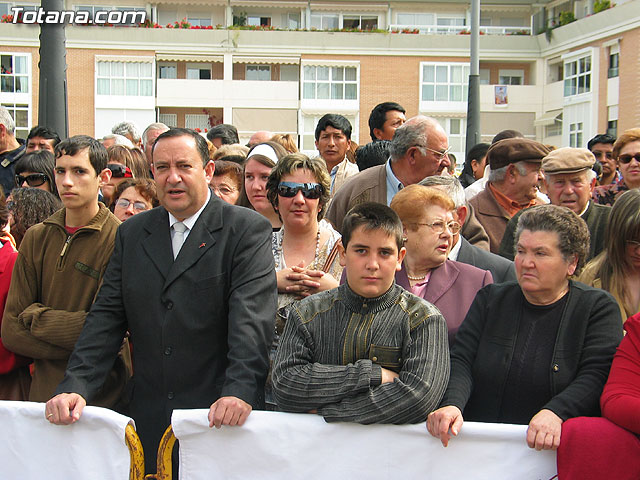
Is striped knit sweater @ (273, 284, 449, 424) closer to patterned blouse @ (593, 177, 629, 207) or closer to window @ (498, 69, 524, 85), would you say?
patterned blouse @ (593, 177, 629, 207)

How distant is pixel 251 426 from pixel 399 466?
677mm

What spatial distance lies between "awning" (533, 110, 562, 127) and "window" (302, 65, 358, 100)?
469 inches

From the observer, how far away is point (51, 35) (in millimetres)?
7141

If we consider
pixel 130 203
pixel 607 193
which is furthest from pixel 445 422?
pixel 607 193

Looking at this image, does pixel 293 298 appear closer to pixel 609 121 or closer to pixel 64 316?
pixel 64 316

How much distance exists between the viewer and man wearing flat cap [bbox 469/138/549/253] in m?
5.35

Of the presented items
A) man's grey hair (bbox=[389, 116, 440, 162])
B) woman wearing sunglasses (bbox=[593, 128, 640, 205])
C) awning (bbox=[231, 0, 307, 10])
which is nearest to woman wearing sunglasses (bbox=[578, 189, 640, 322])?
man's grey hair (bbox=[389, 116, 440, 162])

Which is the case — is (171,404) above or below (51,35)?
below

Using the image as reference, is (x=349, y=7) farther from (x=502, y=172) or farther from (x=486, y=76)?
(x=502, y=172)

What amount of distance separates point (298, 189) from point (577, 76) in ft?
134

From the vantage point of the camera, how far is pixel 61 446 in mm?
3234

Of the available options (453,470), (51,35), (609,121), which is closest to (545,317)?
(453,470)

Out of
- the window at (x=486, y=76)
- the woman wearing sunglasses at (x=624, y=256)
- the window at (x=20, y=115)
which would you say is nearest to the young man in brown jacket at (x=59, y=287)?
the woman wearing sunglasses at (x=624, y=256)

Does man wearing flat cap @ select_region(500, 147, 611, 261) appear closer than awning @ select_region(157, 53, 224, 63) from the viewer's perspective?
Yes
